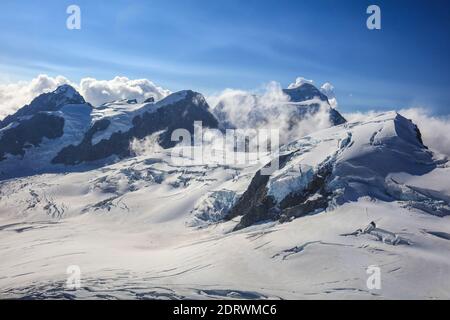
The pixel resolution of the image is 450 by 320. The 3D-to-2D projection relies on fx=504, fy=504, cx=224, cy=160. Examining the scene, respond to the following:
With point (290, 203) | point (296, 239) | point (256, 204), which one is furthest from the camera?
point (256, 204)

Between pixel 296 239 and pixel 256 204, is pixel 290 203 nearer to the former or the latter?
pixel 256 204

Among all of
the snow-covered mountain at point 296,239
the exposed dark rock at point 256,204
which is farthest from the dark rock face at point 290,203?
the snow-covered mountain at point 296,239

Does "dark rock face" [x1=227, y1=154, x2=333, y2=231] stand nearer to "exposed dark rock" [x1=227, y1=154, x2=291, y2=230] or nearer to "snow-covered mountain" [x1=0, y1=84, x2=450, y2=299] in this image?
"exposed dark rock" [x1=227, y1=154, x2=291, y2=230]

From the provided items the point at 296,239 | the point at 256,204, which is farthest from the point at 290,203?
the point at 296,239

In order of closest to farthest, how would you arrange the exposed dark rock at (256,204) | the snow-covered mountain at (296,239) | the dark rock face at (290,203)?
the snow-covered mountain at (296,239) → the dark rock face at (290,203) → the exposed dark rock at (256,204)

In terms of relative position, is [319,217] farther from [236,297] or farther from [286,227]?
[236,297]

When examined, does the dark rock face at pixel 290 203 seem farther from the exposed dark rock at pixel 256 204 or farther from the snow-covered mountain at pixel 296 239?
the snow-covered mountain at pixel 296 239

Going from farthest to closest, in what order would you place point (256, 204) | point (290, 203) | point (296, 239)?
point (256, 204) → point (290, 203) → point (296, 239)
